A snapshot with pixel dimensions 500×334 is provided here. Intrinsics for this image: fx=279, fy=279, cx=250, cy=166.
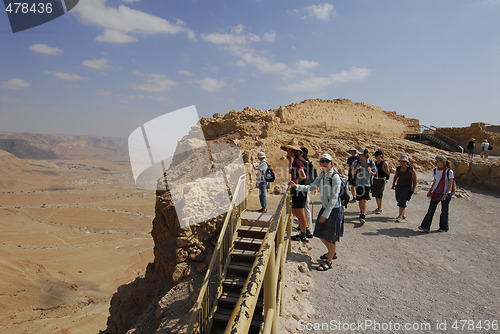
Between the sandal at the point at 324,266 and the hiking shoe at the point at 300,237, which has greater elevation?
the hiking shoe at the point at 300,237

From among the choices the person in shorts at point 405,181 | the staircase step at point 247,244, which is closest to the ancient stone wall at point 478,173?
the person in shorts at point 405,181

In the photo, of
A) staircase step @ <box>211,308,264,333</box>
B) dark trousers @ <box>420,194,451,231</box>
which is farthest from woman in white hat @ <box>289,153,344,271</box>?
dark trousers @ <box>420,194,451,231</box>

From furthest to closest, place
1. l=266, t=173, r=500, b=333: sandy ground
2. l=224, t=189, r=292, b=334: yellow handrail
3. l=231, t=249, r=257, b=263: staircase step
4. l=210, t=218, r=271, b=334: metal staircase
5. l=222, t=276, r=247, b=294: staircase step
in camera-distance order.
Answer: l=231, t=249, r=257, b=263: staircase step → l=222, t=276, r=247, b=294: staircase step → l=210, t=218, r=271, b=334: metal staircase → l=266, t=173, r=500, b=333: sandy ground → l=224, t=189, r=292, b=334: yellow handrail

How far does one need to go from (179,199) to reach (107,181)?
201 feet

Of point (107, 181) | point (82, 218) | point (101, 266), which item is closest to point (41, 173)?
point (107, 181)

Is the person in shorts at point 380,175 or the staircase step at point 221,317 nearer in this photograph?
the staircase step at point 221,317

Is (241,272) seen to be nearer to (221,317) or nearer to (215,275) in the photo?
(215,275)

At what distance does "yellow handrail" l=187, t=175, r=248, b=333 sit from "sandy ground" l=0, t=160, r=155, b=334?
10.7 metres

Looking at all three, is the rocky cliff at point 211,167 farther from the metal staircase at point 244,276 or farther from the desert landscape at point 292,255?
the metal staircase at point 244,276

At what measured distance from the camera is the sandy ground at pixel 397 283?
3.26 metres

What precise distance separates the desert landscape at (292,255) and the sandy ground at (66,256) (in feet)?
0.28

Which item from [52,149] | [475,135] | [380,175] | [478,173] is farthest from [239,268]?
[52,149]

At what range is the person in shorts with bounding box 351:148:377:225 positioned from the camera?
666 centimetres

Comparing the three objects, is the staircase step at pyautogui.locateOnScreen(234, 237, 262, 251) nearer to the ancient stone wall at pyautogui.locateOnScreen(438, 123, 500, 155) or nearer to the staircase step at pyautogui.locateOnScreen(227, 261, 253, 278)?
the staircase step at pyautogui.locateOnScreen(227, 261, 253, 278)
